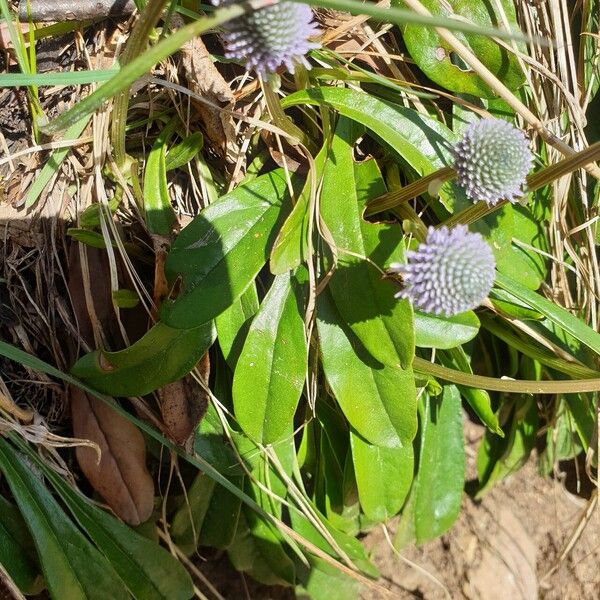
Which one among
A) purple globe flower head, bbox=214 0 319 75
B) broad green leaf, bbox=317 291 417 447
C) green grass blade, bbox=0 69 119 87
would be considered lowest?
broad green leaf, bbox=317 291 417 447

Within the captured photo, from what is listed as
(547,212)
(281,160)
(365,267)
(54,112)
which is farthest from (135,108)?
(547,212)

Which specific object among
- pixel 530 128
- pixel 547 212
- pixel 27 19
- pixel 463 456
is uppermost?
pixel 27 19

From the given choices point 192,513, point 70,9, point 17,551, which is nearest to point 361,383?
point 192,513

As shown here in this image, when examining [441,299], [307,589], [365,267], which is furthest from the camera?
[307,589]

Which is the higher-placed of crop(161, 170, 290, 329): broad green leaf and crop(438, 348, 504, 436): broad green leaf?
crop(161, 170, 290, 329): broad green leaf

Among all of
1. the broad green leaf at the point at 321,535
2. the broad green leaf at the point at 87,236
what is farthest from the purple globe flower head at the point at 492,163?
the broad green leaf at the point at 321,535

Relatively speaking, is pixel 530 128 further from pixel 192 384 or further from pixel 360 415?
pixel 192 384

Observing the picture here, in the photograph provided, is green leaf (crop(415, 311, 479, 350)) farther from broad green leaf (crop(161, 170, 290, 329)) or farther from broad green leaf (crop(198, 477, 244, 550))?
broad green leaf (crop(198, 477, 244, 550))

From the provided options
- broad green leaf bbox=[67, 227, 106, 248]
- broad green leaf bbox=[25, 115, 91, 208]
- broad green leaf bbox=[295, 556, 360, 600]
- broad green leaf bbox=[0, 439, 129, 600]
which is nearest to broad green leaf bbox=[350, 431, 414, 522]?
broad green leaf bbox=[295, 556, 360, 600]

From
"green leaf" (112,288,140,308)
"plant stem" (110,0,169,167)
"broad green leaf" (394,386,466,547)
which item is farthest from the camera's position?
"broad green leaf" (394,386,466,547)
